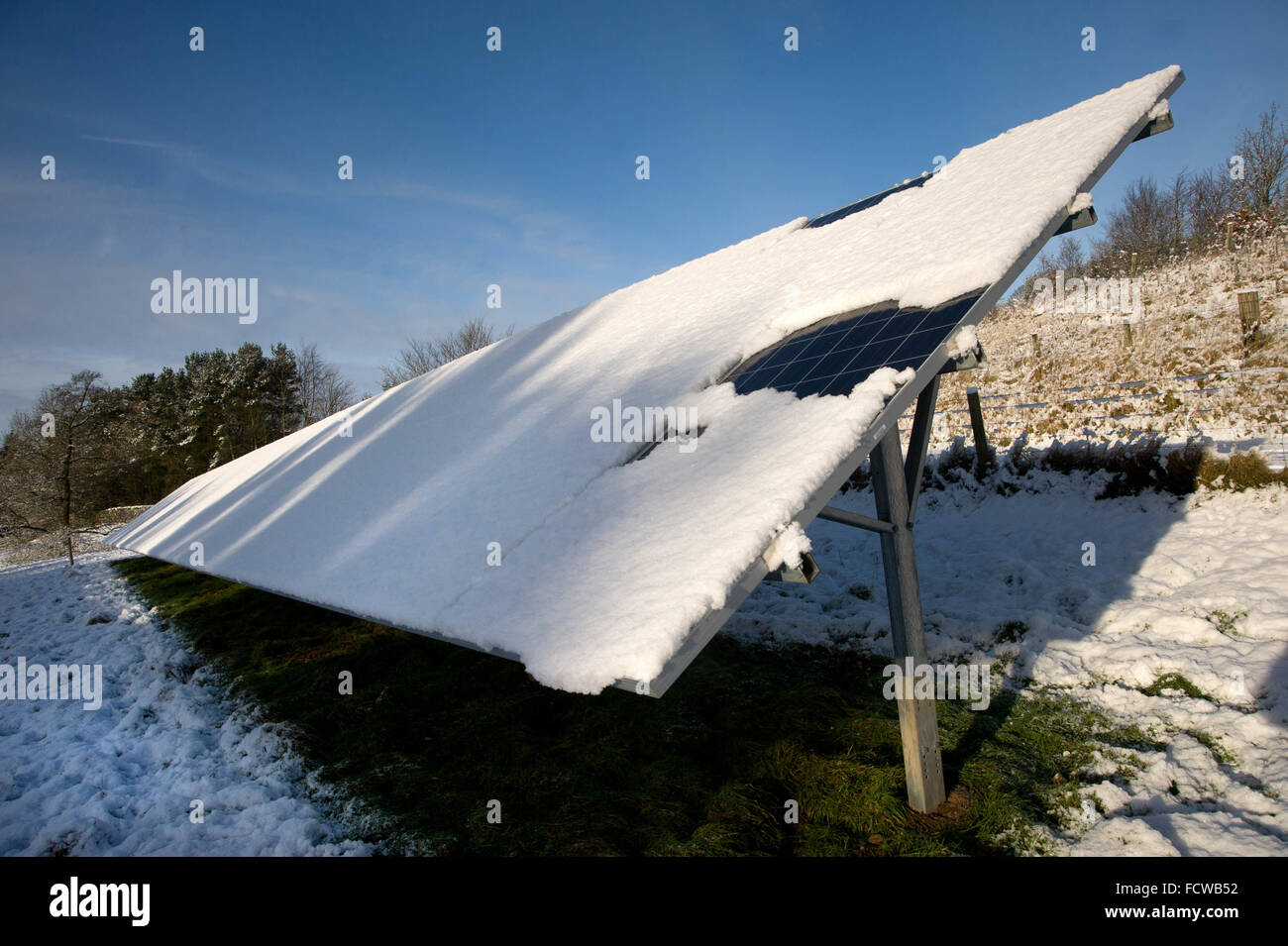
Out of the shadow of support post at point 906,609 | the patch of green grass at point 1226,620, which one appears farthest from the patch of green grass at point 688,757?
the patch of green grass at point 1226,620

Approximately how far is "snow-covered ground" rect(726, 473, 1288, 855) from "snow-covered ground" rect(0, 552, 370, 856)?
4.13 metres

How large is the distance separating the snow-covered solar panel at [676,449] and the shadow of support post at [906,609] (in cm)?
64

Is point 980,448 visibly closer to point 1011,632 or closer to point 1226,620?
point 1011,632

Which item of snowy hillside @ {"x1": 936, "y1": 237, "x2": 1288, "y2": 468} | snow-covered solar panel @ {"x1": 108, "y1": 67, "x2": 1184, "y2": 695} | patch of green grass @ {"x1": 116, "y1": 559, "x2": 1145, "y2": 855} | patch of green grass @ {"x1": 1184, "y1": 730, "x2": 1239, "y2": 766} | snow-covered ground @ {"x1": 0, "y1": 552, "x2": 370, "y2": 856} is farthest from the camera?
snowy hillside @ {"x1": 936, "y1": 237, "x2": 1288, "y2": 468}

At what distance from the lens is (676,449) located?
3.34m

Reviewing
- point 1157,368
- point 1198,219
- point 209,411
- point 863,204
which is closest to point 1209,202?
point 1198,219

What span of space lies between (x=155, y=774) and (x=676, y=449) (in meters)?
4.62

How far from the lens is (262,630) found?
816cm

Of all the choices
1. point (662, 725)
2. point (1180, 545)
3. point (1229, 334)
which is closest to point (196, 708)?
point (662, 725)

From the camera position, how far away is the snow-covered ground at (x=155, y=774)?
3680 millimetres

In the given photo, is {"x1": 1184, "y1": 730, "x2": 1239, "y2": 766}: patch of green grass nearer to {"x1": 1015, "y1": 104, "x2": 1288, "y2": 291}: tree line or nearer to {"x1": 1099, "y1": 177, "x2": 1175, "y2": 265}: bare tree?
{"x1": 1015, "y1": 104, "x2": 1288, "y2": 291}: tree line

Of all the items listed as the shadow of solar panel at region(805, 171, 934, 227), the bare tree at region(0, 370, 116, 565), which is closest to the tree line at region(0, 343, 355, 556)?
the bare tree at region(0, 370, 116, 565)

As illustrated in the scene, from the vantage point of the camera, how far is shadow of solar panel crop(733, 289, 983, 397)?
270cm
